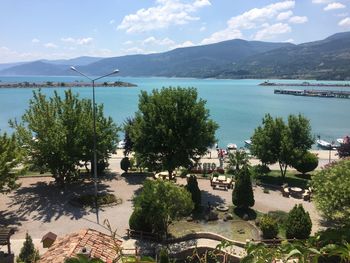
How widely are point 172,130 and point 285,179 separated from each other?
47.7 ft

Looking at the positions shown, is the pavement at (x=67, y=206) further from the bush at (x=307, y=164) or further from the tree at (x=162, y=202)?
the bush at (x=307, y=164)

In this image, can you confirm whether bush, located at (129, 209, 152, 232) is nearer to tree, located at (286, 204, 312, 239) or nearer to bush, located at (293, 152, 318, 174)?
tree, located at (286, 204, 312, 239)

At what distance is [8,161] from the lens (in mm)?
25266

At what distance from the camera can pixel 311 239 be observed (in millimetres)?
2637

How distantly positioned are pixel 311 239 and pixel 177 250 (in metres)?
19.4

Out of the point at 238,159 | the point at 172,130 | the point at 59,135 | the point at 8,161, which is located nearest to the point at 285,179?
the point at 238,159

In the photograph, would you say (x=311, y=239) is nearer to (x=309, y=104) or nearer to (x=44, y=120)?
(x=44, y=120)

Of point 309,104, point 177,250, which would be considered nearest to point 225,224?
point 177,250

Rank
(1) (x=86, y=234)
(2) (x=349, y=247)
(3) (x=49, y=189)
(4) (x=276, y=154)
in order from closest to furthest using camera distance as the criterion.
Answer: (2) (x=349, y=247) < (1) (x=86, y=234) < (3) (x=49, y=189) < (4) (x=276, y=154)

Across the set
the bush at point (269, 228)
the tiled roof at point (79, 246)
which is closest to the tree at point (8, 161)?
the tiled roof at point (79, 246)

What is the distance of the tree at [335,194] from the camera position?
72.2ft

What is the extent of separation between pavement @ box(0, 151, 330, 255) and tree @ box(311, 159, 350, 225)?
252cm

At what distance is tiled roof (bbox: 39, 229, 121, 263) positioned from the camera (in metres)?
15.6

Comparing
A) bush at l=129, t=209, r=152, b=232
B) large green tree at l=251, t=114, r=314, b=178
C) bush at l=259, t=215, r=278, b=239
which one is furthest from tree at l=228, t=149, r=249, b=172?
bush at l=129, t=209, r=152, b=232
